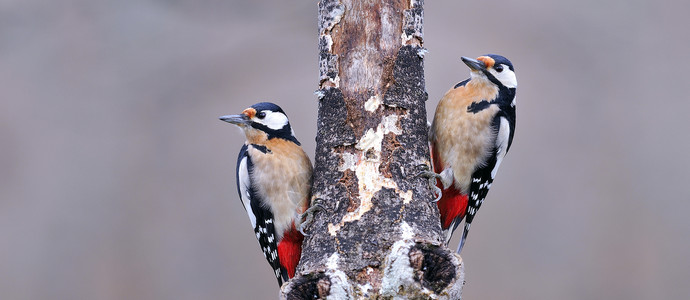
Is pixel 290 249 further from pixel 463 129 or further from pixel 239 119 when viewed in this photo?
pixel 463 129

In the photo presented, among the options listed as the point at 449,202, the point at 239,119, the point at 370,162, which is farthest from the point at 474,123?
the point at 239,119

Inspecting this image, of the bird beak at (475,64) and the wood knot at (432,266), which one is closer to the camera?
the wood knot at (432,266)

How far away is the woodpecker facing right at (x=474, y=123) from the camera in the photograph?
8.02ft

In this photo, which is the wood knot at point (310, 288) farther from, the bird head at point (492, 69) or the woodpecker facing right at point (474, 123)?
the bird head at point (492, 69)

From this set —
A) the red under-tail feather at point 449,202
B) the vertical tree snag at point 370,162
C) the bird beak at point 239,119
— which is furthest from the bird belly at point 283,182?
the red under-tail feather at point 449,202

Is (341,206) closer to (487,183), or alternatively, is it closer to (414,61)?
(414,61)

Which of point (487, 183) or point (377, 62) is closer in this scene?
point (377, 62)

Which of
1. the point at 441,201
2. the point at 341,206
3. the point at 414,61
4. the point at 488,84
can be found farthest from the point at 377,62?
the point at 441,201

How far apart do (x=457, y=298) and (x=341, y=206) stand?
1.48 feet

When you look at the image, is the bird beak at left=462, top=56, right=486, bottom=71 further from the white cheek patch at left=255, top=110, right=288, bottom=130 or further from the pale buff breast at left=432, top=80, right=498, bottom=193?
the white cheek patch at left=255, top=110, right=288, bottom=130

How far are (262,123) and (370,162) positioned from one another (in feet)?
2.14

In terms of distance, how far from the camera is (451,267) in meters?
1.63

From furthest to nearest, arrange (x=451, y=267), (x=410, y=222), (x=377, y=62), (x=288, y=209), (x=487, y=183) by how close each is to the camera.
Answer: (x=487, y=183)
(x=288, y=209)
(x=377, y=62)
(x=410, y=222)
(x=451, y=267)

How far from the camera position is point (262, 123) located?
2436 mm
